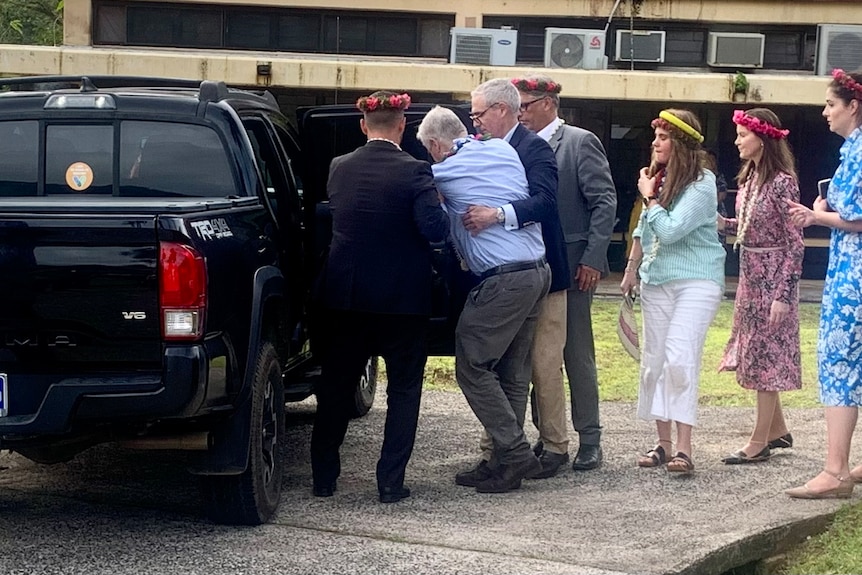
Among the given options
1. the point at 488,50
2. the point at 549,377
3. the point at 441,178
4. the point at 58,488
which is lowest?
the point at 58,488

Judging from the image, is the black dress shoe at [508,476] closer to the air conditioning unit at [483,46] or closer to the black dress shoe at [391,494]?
the black dress shoe at [391,494]

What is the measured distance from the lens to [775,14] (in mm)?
20922

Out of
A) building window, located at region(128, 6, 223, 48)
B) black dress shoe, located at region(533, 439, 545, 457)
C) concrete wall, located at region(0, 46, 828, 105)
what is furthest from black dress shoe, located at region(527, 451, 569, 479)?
building window, located at region(128, 6, 223, 48)

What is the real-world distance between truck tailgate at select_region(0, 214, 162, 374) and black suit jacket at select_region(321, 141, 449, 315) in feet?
4.55

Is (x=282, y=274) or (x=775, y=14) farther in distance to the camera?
(x=775, y=14)

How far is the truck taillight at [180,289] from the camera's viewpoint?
4867 mm

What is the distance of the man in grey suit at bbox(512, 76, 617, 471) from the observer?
23.1ft

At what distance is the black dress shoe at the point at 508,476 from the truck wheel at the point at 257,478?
113 centimetres

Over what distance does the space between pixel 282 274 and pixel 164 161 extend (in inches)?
30.3

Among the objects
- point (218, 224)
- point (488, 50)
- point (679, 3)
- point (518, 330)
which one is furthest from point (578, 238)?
point (679, 3)

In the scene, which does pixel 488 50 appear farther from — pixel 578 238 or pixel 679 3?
pixel 578 238

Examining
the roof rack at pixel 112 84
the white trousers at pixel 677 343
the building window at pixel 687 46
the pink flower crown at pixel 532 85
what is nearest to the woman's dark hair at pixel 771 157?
the white trousers at pixel 677 343

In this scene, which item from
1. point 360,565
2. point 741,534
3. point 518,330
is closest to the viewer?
point 360,565

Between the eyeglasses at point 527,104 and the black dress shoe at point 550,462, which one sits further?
the eyeglasses at point 527,104
